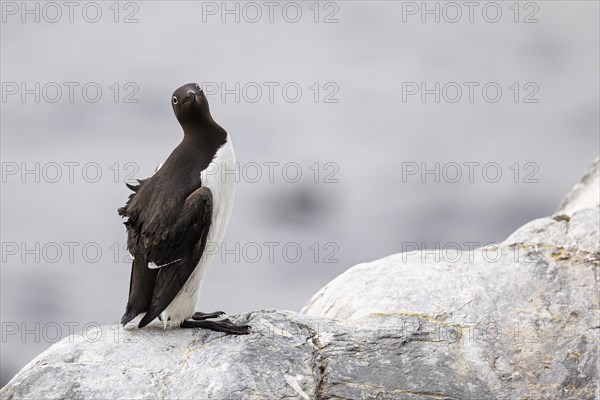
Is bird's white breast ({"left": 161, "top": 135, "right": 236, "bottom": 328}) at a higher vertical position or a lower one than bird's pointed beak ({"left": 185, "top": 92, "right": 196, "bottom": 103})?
lower

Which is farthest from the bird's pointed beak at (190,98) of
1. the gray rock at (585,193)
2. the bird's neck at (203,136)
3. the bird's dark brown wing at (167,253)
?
the gray rock at (585,193)

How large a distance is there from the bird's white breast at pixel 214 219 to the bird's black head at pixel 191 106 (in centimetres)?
29

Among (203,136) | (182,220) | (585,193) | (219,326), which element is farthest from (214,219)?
(585,193)

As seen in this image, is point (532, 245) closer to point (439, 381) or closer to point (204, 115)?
point (439, 381)

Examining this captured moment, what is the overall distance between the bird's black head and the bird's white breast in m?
0.29

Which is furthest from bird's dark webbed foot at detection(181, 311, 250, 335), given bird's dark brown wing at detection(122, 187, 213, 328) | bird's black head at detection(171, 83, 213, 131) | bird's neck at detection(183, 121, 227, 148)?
bird's black head at detection(171, 83, 213, 131)

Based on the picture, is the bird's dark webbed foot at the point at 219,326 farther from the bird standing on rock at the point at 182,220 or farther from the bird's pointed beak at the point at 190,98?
the bird's pointed beak at the point at 190,98

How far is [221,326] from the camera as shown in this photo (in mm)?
8055

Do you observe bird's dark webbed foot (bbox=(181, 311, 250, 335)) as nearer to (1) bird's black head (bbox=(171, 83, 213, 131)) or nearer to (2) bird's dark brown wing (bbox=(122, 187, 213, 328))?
(2) bird's dark brown wing (bbox=(122, 187, 213, 328))

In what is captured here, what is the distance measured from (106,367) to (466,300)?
3.08 meters

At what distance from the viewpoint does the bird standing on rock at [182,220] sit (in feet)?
25.6

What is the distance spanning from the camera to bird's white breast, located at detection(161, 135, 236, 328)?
7867mm

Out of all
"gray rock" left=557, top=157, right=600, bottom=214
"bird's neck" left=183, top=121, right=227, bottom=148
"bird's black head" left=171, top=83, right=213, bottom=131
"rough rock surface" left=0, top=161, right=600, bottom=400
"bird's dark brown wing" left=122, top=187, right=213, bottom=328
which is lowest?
"rough rock surface" left=0, top=161, right=600, bottom=400

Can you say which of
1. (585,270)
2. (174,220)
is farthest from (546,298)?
(174,220)
